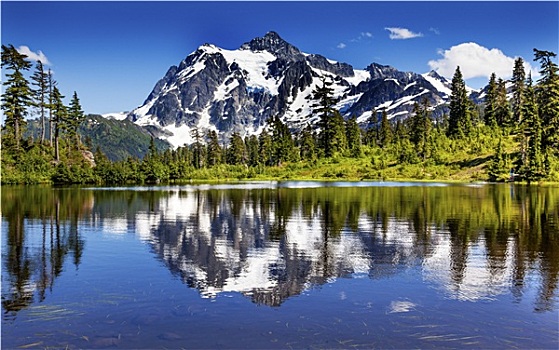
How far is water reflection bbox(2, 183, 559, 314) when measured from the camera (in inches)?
611

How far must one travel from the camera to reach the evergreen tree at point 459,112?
378 ft

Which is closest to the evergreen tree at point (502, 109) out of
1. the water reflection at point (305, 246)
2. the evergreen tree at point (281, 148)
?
the evergreen tree at point (281, 148)

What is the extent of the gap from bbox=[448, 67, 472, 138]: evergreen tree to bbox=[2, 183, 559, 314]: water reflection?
266 feet

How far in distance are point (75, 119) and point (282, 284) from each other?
109416 mm

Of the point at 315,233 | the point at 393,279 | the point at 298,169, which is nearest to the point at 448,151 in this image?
the point at 298,169

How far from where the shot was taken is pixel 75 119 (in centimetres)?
11231

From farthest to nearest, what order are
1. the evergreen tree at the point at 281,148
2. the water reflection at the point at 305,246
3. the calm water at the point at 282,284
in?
the evergreen tree at the point at 281,148 → the water reflection at the point at 305,246 → the calm water at the point at 282,284

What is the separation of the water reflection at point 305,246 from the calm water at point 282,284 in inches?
3.7

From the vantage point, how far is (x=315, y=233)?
25.8 meters

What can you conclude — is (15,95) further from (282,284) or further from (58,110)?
(282,284)

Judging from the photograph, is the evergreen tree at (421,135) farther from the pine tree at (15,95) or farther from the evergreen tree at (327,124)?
the pine tree at (15,95)

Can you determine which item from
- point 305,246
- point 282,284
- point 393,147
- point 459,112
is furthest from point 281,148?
point 282,284

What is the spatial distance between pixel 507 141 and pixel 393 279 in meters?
93.9

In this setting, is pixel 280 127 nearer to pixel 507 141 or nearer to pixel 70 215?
pixel 507 141
